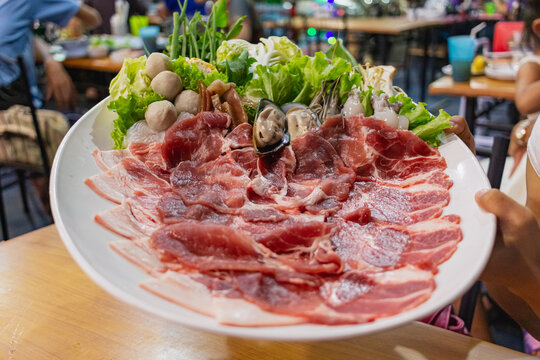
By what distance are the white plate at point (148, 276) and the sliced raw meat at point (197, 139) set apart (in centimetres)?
26

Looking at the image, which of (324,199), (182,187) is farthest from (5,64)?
(324,199)

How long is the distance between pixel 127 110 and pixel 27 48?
290 centimetres

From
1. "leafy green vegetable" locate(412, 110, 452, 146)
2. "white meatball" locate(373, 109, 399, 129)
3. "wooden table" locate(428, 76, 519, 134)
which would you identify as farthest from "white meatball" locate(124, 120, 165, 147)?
"wooden table" locate(428, 76, 519, 134)

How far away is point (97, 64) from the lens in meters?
4.53

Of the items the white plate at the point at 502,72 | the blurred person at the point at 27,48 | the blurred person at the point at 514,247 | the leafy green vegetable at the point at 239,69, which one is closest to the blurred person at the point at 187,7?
the blurred person at the point at 27,48

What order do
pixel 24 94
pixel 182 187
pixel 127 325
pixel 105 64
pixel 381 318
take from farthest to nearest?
pixel 105 64
pixel 24 94
pixel 182 187
pixel 127 325
pixel 381 318

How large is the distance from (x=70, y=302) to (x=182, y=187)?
46 centimetres

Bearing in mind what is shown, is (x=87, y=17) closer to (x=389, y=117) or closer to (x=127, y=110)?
(x=127, y=110)

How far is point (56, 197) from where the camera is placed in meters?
1.08

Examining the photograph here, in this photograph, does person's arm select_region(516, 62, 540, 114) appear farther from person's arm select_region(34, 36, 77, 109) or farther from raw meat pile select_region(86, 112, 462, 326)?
person's arm select_region(34, 36, 77, 109)

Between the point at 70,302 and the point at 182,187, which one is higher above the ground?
the point at 182,187

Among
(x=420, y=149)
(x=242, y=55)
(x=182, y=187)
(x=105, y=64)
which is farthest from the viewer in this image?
(x=105, y=64)

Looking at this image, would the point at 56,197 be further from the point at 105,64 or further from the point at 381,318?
the point at 105,64

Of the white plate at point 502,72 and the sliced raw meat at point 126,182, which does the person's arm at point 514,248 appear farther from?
the white plate at point 502,72
